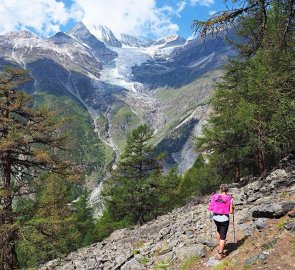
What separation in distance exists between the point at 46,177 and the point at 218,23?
43.7 feet

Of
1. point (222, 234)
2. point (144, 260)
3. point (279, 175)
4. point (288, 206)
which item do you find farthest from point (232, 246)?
point (279, 175)

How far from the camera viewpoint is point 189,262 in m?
12.7

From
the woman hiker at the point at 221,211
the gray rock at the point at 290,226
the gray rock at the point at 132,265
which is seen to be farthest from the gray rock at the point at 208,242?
the gray rock at the point at 290,226

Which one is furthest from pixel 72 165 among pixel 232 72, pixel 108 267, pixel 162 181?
pixel 162 181

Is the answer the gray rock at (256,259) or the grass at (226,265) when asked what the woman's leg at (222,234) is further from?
the gray rock at (256,259)

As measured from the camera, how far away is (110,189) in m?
40.4

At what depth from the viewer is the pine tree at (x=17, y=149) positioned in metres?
17.2

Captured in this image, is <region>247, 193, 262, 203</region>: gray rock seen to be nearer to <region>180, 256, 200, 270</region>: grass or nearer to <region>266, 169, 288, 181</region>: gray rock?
<region>266, 169, 288, 181</region>: gray rock

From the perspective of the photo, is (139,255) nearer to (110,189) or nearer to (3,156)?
(3,156)

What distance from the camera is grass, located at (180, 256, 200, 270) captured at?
12.5 m

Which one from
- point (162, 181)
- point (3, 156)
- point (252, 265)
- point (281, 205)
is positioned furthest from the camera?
point (162, 181)

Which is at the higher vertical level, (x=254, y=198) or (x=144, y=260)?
(x=254, y=198)

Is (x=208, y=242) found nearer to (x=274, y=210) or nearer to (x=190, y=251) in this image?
(x=190, y=251)

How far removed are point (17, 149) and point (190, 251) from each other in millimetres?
9787
